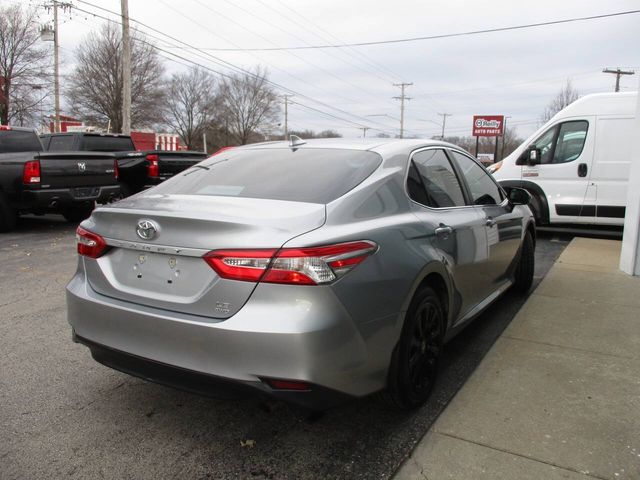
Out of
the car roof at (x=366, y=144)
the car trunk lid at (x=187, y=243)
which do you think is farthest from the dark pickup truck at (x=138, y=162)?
the car trunk lid at (x=187, y=243)

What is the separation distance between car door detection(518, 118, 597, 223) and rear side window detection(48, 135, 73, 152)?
982cm

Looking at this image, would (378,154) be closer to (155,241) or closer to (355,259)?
(355,259)

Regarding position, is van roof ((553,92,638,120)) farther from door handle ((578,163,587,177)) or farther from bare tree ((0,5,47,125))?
bare tree ((0,5,47,125))

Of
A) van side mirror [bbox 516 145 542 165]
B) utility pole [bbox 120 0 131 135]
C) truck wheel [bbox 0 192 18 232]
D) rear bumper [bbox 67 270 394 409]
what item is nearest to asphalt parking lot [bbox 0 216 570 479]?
rear bumper [bbox 67 270 394 409]

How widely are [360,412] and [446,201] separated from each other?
1.52 meters

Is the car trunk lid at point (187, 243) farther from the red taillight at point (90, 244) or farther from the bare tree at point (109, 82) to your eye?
the bare tree at point (109, 82)

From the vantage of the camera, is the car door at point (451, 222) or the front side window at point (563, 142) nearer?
the car door at point (451, 222)

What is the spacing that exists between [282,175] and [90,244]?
1.13 metres

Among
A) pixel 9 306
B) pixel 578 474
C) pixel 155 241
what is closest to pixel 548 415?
pixel 578 474

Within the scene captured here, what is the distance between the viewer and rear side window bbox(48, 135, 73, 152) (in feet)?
38.6

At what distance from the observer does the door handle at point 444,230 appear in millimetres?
3133

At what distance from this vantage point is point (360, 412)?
3033 mm

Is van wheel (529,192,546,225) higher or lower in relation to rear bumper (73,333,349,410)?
higher

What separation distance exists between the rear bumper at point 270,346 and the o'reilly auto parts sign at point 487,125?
27412 millimetres
